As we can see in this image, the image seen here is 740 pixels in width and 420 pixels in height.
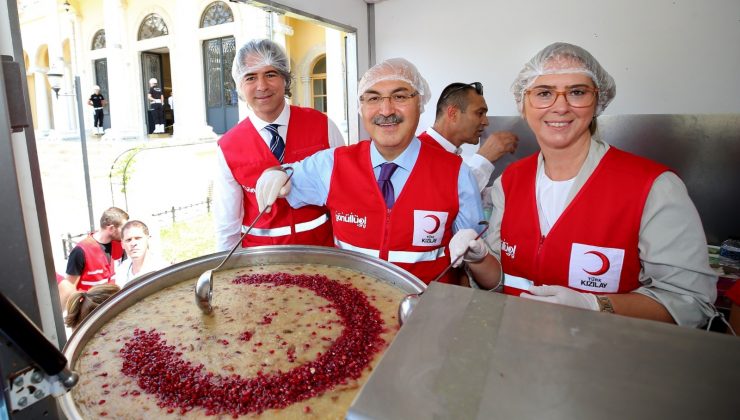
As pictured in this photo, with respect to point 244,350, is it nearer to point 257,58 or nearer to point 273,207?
point 273,207

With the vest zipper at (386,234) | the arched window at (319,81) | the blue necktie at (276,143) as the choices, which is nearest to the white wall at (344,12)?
the blue necktie at (276,143)

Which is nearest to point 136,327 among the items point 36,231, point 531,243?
point 36,231

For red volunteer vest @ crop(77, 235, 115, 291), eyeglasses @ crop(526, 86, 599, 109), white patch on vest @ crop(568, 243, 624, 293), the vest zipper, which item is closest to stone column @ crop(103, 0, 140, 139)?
red volunteer vest @ crop(77, 235, 115, 291)

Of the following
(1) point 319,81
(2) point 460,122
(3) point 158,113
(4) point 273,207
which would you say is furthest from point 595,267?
(3) point 158,113

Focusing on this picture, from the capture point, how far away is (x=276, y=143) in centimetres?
246

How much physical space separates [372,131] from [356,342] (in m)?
1.05

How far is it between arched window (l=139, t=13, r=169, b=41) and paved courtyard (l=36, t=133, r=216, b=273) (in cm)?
439

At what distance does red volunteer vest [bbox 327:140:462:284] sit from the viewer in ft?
6.20

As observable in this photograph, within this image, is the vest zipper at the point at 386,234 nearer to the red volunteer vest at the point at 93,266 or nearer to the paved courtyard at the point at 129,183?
the red volunteer vest at the point at 93,266

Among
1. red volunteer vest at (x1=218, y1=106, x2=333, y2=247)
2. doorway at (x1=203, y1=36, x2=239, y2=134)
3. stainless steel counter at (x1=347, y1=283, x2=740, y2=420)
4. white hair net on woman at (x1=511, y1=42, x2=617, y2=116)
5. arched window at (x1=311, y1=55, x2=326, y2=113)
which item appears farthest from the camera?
arched window at (x1=311, y1=55, x2=326, y2=113)

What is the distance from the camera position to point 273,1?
2809 millimetres

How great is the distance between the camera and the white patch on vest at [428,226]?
1.88 m

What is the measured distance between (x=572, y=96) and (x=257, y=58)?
1707 mm

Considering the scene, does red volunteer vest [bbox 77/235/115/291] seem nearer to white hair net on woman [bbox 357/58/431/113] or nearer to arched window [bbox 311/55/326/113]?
white hair net on woman [bbox 357/58/431/113]
